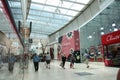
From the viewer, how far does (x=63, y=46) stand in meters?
29.7

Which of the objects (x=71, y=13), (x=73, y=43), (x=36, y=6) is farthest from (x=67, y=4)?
(x=73, y=43)

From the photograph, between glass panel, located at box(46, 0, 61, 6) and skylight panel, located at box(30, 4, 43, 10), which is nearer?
glass panel, located at box(46, 0, 61, 6)

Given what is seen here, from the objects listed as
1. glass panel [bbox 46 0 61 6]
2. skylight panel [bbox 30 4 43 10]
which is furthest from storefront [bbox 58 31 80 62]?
glass panel [bbox 46 0 61 6]

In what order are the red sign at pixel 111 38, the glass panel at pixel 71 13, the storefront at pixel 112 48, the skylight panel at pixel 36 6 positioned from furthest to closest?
1. the skylight panel at pixel 36 6
2. the glass panel at pixel 71 13
3. the storefront at pixel 112 48
4. the red sign at pixel 111 38

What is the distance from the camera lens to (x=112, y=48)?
16531 mm

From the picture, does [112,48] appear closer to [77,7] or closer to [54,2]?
[77,7]

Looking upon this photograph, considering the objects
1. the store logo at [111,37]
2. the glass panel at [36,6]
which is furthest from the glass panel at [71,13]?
the store logo at [111,37]

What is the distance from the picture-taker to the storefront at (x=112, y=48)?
617 inches

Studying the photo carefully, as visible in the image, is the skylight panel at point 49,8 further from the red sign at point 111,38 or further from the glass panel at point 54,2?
the red sign at point 111,38

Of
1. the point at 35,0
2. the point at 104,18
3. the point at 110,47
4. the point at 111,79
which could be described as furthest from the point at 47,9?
the point at 111,79

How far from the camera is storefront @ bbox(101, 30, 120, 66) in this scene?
1568 cm

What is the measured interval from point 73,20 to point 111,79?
1761cm

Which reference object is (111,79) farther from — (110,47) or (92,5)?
(92,5)

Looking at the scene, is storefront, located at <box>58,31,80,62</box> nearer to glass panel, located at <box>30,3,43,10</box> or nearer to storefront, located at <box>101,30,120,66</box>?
glass panel, located at <box>30,3,43,10</box>
